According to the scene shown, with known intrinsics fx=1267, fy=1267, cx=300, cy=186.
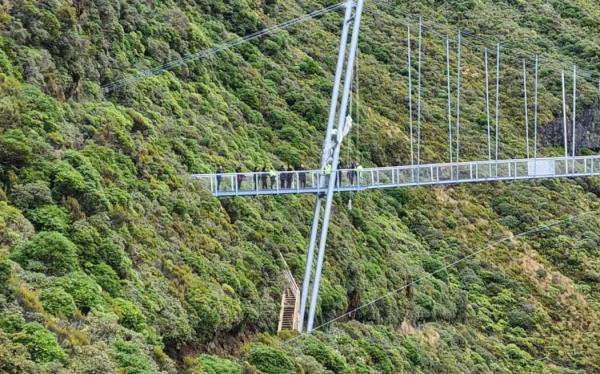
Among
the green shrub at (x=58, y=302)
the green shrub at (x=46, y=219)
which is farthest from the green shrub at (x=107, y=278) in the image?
the green shrub at (x=58, y=302)

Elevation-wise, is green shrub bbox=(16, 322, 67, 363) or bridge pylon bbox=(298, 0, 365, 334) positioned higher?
bridge pylon bbox=(298, 0, 365, 334)

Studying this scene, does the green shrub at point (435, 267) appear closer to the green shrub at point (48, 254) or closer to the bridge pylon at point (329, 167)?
the bridge pylon at point (329, 167)

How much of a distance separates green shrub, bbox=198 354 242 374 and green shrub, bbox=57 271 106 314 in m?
3.50

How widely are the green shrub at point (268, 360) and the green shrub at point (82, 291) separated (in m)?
6.09

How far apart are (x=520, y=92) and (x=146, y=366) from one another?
196 feet

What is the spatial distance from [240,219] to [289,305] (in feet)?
11.4

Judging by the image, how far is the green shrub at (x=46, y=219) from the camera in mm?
27000

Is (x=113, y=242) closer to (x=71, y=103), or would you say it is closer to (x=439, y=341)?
(x=71, y=103)

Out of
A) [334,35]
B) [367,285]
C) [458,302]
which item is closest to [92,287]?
[367,285]

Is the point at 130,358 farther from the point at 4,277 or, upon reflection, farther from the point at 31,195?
the point at 31,195

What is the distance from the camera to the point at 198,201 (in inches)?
1423

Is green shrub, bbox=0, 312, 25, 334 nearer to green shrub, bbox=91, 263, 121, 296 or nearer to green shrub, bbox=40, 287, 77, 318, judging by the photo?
green shrub, bbox=40, 287, 77, 318

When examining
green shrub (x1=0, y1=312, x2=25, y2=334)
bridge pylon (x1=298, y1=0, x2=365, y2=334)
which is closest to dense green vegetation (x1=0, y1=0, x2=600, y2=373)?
green shrub (x1=0, y1=312, x2=25, y2=334)

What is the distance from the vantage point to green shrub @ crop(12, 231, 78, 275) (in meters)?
25.2
